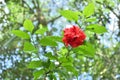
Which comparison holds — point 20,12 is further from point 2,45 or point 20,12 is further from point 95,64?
point 95,64

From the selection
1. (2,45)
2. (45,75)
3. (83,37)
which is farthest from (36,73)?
(2,45)

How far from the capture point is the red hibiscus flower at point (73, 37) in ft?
6.57

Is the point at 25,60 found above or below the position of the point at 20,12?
below

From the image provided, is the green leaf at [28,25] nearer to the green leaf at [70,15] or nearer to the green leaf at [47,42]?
the green leaf at [47,42]

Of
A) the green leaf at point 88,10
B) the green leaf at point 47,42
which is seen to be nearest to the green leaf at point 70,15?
the green leaf at point 88,10

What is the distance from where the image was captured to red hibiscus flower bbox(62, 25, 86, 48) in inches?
78.8

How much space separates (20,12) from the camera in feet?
32.1

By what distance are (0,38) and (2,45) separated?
51cm

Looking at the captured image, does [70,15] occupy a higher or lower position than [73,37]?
higher

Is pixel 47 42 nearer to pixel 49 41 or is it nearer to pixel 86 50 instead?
pixel 49 41

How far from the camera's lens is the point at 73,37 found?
6.55 ft

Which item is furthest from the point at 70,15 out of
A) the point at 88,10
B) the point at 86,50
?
the point at 86,50

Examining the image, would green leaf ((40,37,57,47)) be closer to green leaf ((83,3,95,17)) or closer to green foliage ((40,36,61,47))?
green foliage ((40,36,61,47))

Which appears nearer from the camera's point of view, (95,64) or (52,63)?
(52,63)
